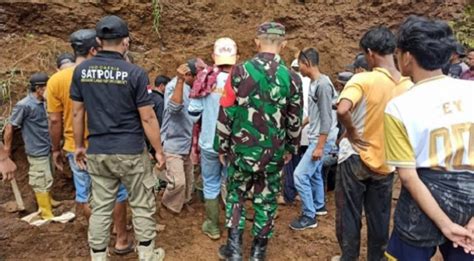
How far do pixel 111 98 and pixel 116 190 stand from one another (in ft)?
2.64

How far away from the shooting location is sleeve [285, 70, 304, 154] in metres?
3.78

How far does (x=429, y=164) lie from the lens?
236cm

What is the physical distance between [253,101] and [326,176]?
2.77 m

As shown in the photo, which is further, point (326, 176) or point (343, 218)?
point (326, 176)

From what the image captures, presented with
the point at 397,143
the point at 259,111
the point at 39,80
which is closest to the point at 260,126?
the point at 259,111

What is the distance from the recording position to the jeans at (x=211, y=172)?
4555 mm

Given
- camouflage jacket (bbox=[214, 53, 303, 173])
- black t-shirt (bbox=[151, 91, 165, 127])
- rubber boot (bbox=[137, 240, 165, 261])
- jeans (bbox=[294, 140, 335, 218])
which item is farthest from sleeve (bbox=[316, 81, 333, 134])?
rubber boot (bbox=[137, 240, 165, 261])

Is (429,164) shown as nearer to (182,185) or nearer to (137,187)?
(137,187)

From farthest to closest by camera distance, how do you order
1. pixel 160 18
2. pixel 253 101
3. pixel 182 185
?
pixel 160 18, pixel 182 185, pixel 253 101

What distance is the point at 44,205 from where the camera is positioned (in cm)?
549

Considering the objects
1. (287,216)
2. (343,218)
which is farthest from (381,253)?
(287,216)

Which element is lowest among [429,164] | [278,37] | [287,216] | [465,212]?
[287,216]

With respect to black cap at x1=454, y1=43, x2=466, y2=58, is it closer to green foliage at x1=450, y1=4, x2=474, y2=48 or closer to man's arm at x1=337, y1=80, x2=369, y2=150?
man's arm at x1=337, y1=80, x2=369, y2=150

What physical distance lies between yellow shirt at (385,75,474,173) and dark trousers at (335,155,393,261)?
1323 mm
